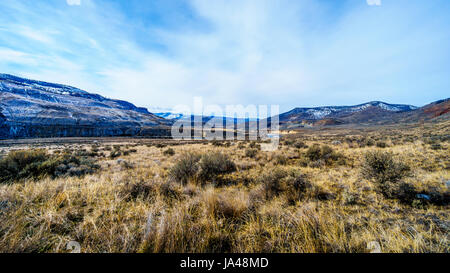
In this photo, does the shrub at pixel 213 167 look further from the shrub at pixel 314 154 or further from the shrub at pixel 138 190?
the shrub at pixel 314 154

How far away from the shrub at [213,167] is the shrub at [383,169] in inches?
186

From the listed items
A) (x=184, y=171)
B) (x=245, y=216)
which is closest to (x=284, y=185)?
(x=245, y=216)

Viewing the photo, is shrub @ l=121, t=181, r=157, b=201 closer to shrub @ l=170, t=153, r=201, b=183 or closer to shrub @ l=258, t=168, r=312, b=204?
shrub @ l=170, t=153, r=201, b=183

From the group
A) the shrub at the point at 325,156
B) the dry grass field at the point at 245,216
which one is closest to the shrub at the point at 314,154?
the shrub at the point at 325,156

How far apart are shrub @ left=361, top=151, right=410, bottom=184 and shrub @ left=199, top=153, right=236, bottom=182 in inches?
186

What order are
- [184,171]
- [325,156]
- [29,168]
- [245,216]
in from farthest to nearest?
[325,156], [184,171], [29,168], [245,216]

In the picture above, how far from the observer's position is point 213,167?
21.2 feet

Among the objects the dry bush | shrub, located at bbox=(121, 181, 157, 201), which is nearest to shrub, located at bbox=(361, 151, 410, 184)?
shrub, located at bbox=(121, 181, 157, 201)

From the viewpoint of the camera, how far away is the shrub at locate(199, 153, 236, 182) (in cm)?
602

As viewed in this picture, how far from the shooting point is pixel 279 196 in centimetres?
379

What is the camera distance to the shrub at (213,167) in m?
6.02

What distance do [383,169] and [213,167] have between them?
555cm

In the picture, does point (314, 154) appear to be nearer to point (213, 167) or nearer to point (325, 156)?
point (325, 156)

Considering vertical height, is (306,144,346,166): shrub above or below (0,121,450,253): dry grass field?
above
